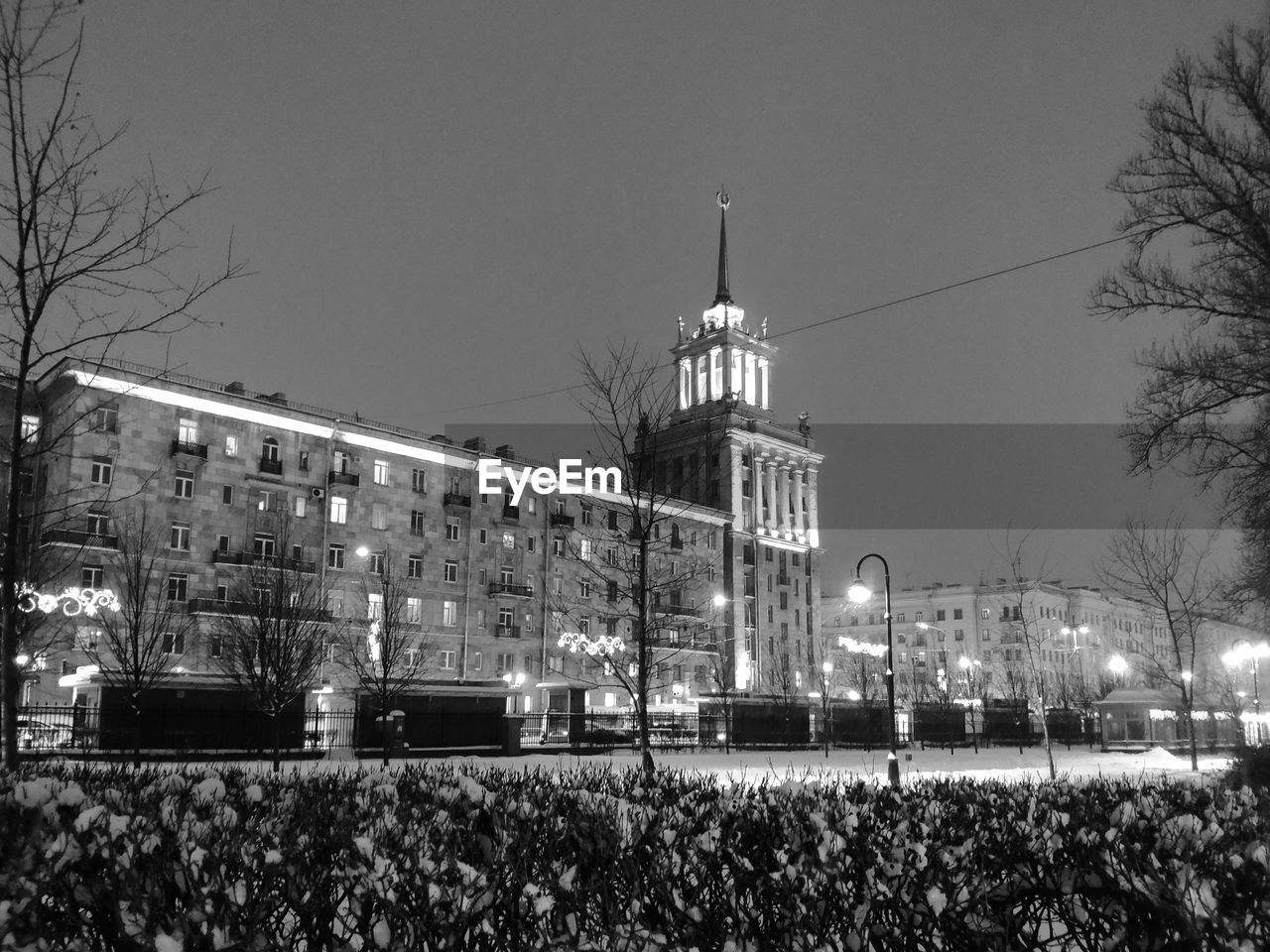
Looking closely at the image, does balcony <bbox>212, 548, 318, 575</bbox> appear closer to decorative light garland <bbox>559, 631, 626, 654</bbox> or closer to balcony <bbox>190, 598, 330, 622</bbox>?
balcony <bbox>190, 598, 330, 622</bbox>

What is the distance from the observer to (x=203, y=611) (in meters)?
55.5

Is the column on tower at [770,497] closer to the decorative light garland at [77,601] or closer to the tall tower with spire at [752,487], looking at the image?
the tall tower with spire at [752,487]

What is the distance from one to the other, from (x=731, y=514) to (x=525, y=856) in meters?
92.6

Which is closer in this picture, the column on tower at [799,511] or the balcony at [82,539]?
the balcony at [82,539]

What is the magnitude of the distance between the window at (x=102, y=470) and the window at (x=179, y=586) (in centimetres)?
609

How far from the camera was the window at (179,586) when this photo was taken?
185ft

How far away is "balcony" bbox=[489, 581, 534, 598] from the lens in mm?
71606

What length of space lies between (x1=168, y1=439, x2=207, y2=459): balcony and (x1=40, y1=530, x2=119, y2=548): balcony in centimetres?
596

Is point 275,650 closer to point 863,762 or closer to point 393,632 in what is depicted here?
point 393,632

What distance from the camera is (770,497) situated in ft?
Answer: 345

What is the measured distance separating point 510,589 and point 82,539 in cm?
2820

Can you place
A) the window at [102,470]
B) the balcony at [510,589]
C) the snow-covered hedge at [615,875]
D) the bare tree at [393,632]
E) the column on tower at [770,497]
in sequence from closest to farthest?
1. the snow-covered hedge at [615,875]
2. the bare tree at [393,632]
3. the window at [102,470]
4. the balcony at [510,589]
5. the column on tower at [770,497]

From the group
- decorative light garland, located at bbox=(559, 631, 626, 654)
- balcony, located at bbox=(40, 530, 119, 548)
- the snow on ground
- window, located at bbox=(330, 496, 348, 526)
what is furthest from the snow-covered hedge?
window, located at bbox=(330, 496, 348, 526)

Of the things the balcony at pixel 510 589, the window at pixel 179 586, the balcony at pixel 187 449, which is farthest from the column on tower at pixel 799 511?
the window at pixel 179 586
